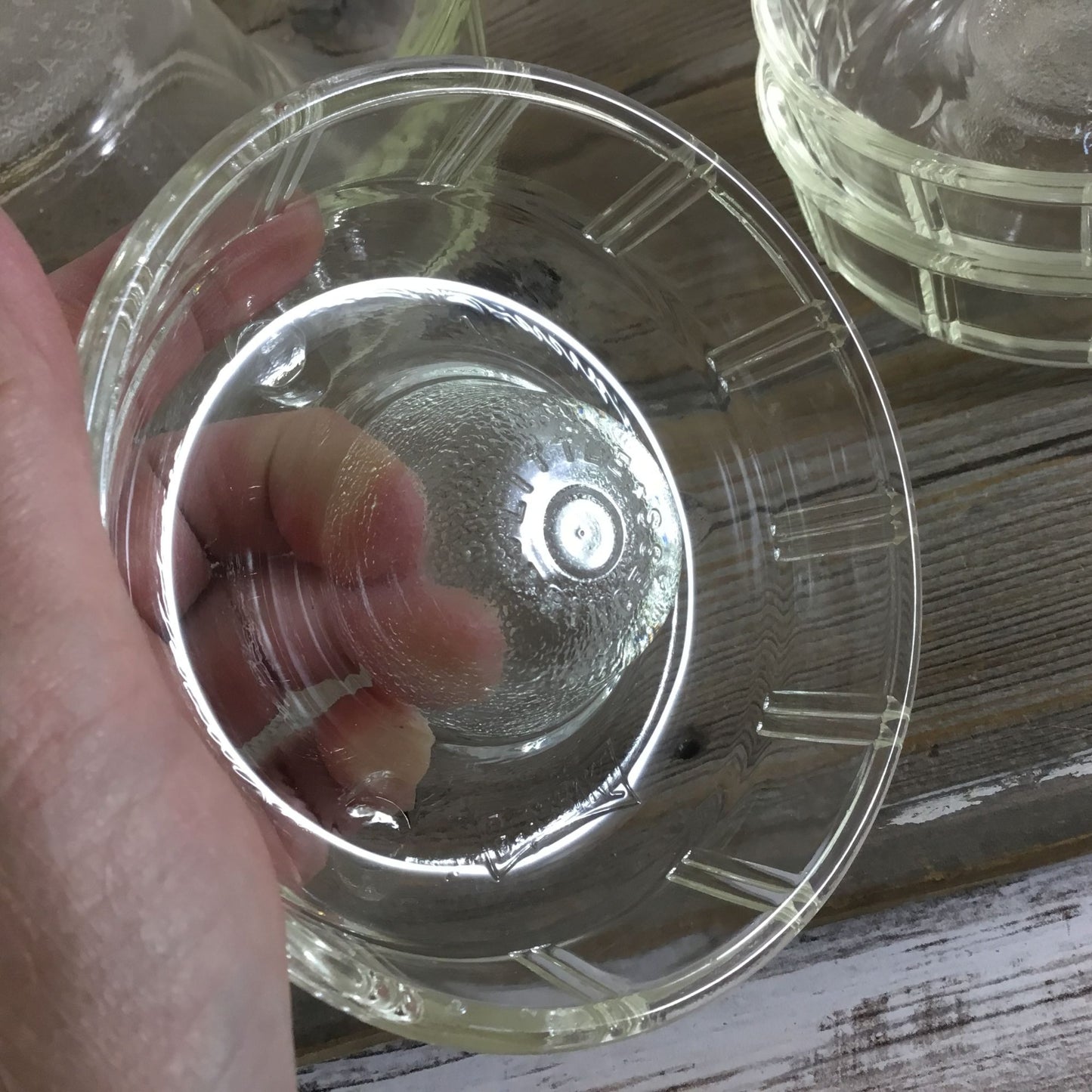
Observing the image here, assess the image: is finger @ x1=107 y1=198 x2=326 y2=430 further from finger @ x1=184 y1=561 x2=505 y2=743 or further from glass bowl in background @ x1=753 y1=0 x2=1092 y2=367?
glass bowl in background @ x1=753 y1=0 x2=1092 y2=367

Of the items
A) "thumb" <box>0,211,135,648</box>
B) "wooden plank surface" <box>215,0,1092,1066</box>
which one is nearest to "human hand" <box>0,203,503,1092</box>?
"thumb" <box>0,211,135,648</box>

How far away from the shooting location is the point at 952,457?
0.47 meters

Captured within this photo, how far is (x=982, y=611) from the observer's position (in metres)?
0.46

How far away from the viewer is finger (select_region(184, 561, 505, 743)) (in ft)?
1.35

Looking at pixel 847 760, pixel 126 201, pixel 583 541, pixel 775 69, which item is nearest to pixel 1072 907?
pixel 847 760

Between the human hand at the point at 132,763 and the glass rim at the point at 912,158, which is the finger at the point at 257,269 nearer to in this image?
the human hand at the point at 132,763

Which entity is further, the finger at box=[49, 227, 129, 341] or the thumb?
the finger at box=[49, 227, 129, 341]

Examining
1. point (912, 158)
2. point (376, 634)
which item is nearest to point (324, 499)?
point (376, 634)

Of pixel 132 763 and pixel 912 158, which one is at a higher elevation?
pixel 912 158

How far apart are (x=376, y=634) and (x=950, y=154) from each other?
0.33 meters

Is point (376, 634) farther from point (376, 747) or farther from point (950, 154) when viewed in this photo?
point (950, 154)

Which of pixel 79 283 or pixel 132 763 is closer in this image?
pixel 132 763

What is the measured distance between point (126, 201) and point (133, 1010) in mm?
336

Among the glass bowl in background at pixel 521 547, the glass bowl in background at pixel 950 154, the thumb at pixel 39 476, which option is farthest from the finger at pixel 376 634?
the glass bowl in background at pixel 950 154
